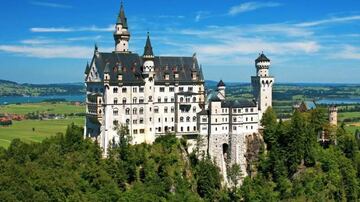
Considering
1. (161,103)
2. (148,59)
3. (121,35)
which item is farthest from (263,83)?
(121,35)

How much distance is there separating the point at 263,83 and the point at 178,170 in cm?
2924

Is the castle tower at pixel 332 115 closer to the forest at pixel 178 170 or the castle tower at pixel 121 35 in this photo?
the forest at pixel 178 170

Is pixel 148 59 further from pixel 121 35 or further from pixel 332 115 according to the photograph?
pixel 332 115

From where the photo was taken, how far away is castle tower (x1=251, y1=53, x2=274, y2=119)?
11231 cm

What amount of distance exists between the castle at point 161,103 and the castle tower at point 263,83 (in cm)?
22

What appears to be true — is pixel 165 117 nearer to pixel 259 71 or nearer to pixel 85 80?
pixel 85 80

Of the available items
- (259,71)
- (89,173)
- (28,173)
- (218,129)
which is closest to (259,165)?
(218,129)

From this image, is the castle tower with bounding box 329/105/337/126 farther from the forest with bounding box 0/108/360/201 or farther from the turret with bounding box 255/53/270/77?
the turret with bounding box 255/53/270/77

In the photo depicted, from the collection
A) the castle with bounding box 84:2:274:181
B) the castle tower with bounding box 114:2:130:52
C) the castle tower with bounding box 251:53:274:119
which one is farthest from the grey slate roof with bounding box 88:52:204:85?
the castle tower with bounding box 251:53:274:119

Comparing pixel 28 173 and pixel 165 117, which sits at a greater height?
pixel 165 117

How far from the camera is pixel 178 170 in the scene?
9725 cm

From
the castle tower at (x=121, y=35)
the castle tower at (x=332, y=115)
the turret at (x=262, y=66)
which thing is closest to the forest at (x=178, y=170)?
the castle tower at (x=332, y=115)

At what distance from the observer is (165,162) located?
315 feet

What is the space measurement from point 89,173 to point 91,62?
22.9 m
